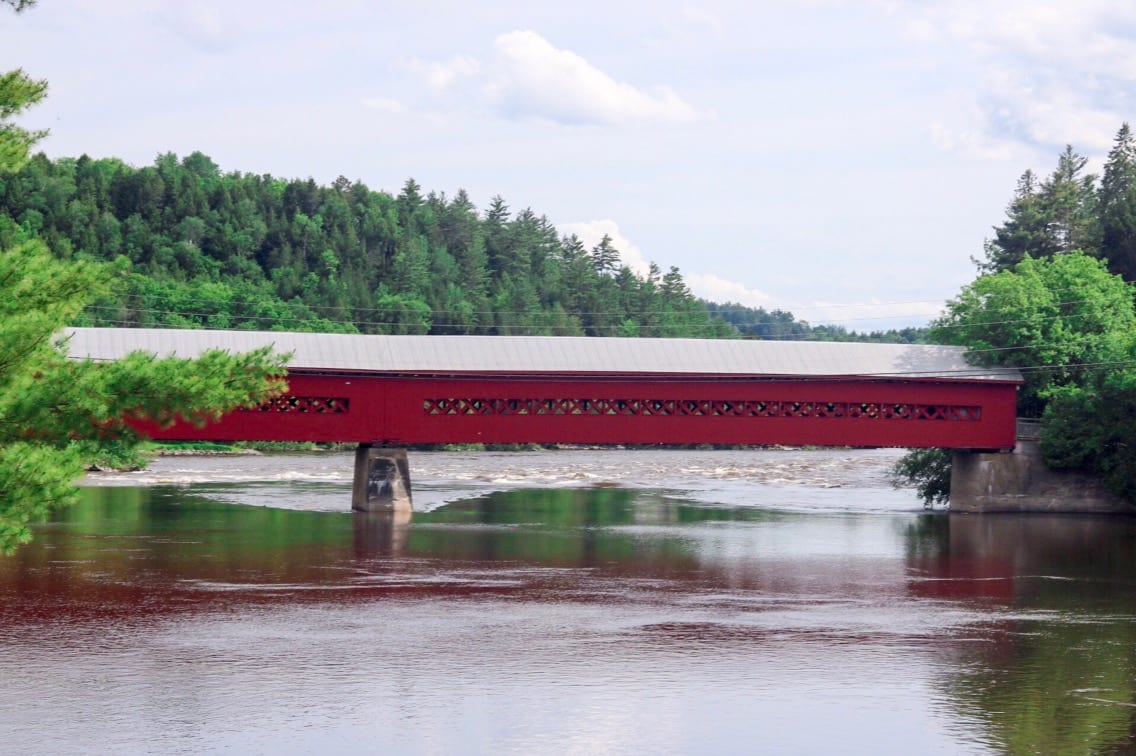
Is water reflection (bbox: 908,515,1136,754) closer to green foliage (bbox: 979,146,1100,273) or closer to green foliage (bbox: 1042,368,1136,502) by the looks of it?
green foliage (bbox: 1042,368,1136,502)

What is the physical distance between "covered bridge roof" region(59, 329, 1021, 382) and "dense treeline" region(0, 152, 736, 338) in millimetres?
47238

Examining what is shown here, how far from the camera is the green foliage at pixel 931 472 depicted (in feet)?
161

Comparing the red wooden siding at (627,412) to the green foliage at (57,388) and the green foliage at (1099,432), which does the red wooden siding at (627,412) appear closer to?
the green foliage at (1099,432)

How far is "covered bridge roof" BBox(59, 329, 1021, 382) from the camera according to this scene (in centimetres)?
4128

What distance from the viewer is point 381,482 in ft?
136

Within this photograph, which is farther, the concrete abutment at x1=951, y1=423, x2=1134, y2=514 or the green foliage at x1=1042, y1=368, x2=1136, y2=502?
the concrete abutment at x1=951, y1=423, x2=1134, y2=514

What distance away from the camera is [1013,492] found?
45500mm

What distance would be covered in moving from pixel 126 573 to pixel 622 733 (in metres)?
15.0

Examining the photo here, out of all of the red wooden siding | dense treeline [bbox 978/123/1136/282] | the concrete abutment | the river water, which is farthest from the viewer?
dense treeline [bbox 978/123/1136/282]

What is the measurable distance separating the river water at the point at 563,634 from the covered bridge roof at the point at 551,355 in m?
4.45

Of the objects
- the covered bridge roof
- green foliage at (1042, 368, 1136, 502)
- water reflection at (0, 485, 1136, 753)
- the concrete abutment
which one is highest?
the covered bridge roof

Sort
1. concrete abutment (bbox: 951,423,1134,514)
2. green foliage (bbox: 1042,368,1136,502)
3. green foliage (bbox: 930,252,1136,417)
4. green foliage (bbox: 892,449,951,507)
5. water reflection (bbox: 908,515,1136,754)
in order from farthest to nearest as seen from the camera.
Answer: green foliage (bbox: 892,449,951,507)
green foliage (bbox: 930,252,1136,417)
concrete abutment (bbox: 951,423,1134,514)
green foliage (bbox: 1042,368,1136,502)
water reflection (bbox: 908,515,1136,754)

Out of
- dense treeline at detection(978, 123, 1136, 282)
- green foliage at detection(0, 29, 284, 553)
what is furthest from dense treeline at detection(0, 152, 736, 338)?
green foliage at detection(0, 29, 284, 553)

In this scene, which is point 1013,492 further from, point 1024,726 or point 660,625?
point 1024,726
